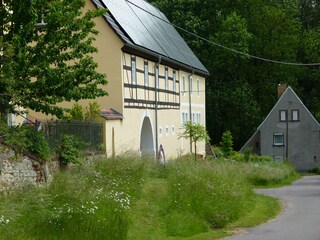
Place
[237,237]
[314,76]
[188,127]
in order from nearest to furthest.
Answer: [237,237] → [188,127] → [314,76]

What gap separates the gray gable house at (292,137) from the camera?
224 ft

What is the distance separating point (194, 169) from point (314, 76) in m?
52.2

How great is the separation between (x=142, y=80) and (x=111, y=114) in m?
5.65

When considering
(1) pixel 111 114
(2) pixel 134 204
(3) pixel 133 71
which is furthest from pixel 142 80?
(2) pixel 134 204

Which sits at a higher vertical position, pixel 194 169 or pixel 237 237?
pixel 194 169

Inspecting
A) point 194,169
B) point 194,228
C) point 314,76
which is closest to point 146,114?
point 194,169

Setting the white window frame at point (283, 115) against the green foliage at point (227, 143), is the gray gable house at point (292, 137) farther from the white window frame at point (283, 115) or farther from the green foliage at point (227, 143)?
the green foliage at point (227, 143)

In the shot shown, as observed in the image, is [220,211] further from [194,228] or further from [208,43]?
[208,43]

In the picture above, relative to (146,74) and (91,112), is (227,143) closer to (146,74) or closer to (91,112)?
(146,74)

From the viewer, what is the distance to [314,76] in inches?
2815

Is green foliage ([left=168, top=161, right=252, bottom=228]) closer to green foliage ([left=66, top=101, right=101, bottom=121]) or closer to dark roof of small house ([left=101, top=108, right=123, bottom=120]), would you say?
green foliage ([left=66, top=101, right=101, bottom=121])

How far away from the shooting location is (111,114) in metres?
30.8

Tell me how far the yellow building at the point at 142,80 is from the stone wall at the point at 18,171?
22.6 feet

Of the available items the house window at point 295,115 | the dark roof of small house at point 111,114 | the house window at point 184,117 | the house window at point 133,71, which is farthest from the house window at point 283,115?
the dark roof of small house at point 111,114
